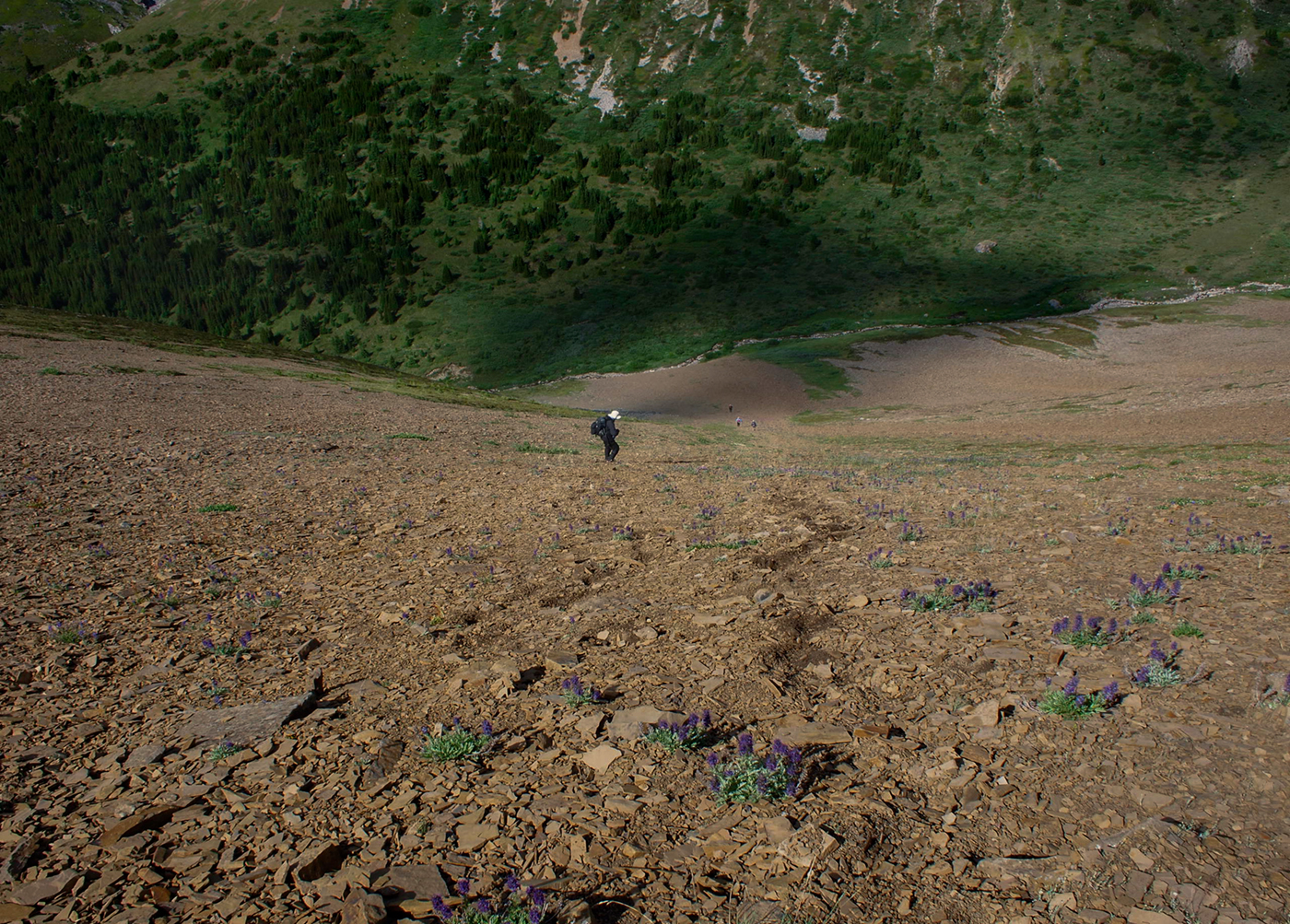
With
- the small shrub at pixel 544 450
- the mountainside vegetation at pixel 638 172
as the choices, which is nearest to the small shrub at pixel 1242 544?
the small shrub at pixel 544 450

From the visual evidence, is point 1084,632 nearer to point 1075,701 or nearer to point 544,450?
point 1075,701

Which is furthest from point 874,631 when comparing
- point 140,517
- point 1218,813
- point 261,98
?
point 261,98

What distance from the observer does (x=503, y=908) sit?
4.14 m

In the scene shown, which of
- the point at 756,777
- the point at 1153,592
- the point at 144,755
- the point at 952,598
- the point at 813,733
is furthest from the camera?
the point at 952,598

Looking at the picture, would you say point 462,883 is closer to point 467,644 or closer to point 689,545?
point 467,644

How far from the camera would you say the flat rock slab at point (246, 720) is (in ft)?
19.6

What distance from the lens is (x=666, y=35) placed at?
162 m

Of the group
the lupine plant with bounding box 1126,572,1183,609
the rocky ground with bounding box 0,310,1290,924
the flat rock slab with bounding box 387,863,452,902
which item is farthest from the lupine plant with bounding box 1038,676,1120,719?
the flat rock slab with bounding box 387,863,452,902

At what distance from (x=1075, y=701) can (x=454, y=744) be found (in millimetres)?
5061

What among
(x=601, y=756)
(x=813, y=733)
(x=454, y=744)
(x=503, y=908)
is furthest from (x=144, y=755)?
(x=813, y=733)

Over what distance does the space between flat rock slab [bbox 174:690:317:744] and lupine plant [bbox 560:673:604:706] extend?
235 cm

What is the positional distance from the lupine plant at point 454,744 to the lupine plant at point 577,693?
86cm

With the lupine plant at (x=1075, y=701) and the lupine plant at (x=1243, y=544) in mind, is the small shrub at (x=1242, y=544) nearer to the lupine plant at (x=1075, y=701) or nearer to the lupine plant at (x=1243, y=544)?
the lupine plant at (x=1243, y=544)

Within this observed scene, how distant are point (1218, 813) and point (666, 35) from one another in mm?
187285
